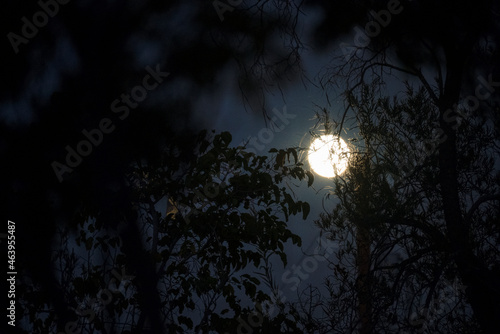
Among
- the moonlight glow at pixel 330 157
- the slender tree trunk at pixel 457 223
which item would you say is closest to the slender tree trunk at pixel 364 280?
the moonlight glow at pixel 330 157

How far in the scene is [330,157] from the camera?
5414 millimetres

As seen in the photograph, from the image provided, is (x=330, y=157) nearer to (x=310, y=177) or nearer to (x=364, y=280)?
(x=310, y=177)

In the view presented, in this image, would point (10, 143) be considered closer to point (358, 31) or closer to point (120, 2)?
point (120, 2)

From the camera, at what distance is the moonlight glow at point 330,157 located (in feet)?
17.7

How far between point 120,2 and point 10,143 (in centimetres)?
179

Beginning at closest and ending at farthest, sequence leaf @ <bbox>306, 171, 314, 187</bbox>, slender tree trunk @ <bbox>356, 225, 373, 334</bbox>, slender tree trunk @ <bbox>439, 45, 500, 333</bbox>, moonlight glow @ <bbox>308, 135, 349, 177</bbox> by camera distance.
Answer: slender tree trunk @ <bbox>439, 45, 500, 333</bbox>, slender tree trunk @ <bbox>356, 225, 373, 334</bbox>, leaf @ <bbox>306, 171, 314, 187</bbox>, moonlight glow @ <bbox>308, 135, 349, 177</bbox>

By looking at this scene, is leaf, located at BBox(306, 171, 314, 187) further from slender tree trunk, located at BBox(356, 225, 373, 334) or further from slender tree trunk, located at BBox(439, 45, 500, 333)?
slender tree trunk, located at BBox(439, 45, 500, 333)

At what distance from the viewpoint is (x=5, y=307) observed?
14.7ft

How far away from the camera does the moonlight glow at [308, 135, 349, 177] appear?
5.40 meters

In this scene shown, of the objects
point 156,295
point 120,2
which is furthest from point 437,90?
point 156,295

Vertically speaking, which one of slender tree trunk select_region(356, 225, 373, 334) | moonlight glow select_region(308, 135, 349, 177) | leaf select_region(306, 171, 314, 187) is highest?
moonlight glow select_region(308, 135, 349, 177)

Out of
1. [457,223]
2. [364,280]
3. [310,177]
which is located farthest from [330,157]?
[457,223]

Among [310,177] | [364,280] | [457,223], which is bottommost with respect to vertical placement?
[364,280]

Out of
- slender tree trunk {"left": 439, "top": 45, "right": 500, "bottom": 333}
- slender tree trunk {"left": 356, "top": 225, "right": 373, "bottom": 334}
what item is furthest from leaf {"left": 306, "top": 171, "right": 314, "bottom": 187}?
slender tree trunk {"left": 439, "top": 45, "right": 500, "bottom": 333}
